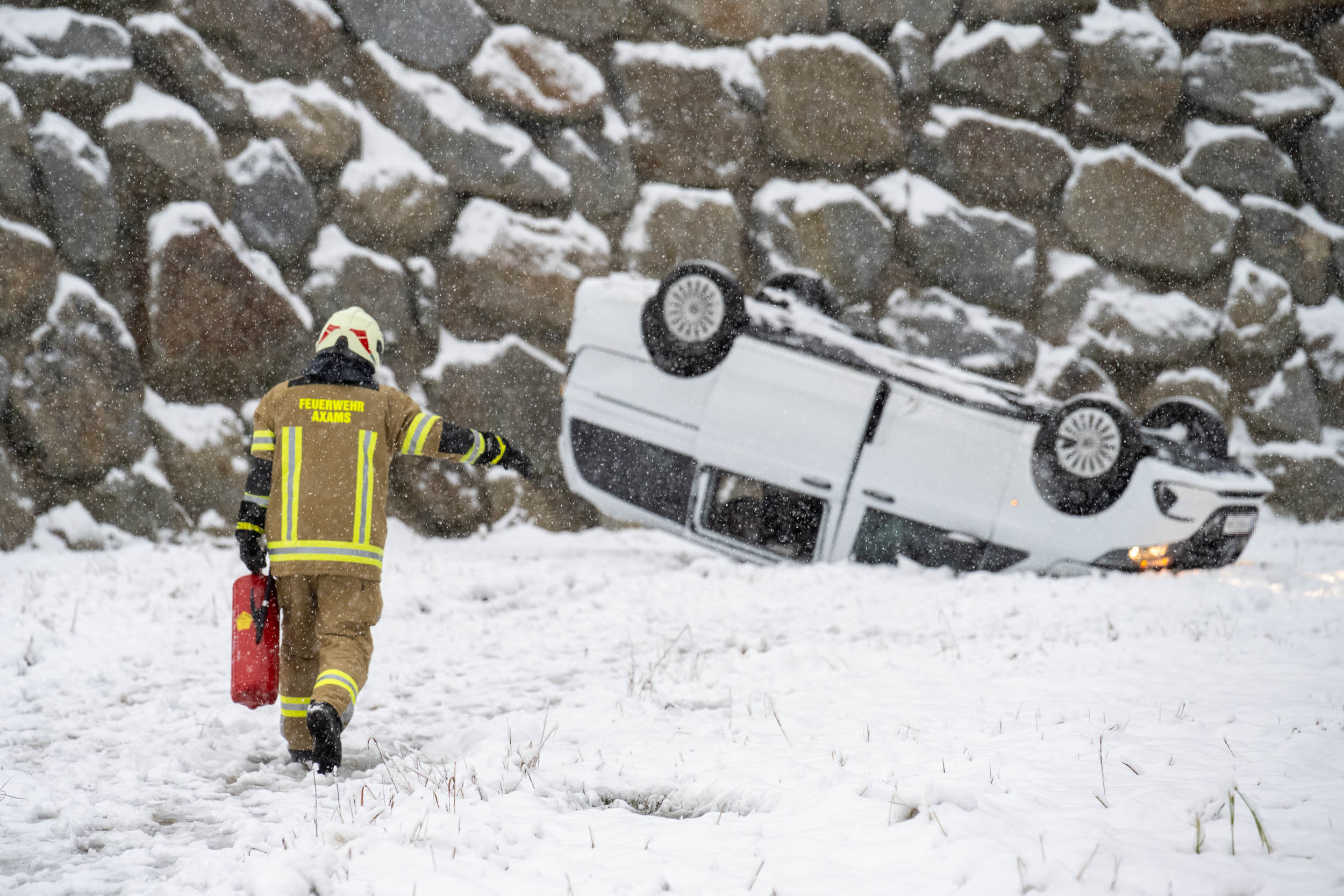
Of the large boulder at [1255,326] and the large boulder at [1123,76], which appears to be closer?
the large boulder at [1255,326]

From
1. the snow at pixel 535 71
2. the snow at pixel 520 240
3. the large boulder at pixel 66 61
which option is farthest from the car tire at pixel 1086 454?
the large boulder at pixel 66 61

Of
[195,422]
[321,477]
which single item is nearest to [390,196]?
[195,422]

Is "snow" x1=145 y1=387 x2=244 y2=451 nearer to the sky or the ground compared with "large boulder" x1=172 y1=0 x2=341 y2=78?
nearer to the ground

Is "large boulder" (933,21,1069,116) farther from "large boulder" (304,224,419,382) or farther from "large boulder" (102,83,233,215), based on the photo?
"large boulder" (102,83,233,215)

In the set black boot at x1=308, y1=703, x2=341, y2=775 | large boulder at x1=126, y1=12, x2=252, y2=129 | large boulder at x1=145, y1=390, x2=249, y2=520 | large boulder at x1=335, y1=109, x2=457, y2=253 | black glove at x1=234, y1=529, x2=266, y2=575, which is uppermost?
large boulder at x1=126, y1=12, x2=252, y2=129

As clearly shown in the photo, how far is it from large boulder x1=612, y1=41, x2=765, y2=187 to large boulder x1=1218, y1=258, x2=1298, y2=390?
6.28m

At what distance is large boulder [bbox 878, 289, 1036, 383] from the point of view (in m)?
11.1

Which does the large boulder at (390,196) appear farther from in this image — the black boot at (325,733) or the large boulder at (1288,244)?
the large boulder at (1288,244)

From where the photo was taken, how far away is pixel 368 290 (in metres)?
9.92

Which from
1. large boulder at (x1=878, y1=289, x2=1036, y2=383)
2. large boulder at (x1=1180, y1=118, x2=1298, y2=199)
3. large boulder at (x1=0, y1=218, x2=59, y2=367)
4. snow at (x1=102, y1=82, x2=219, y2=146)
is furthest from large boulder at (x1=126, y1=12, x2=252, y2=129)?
large boulder at (x1=1180, y1=118, x2=1298, y2=199)

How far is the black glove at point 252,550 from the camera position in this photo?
372 centimetres

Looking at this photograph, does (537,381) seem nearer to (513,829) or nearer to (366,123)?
(366,123)

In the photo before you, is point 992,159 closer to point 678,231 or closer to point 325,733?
point 678,231

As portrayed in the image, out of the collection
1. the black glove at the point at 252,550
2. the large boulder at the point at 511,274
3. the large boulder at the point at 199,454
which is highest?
the large boulder at the point at 511,274
